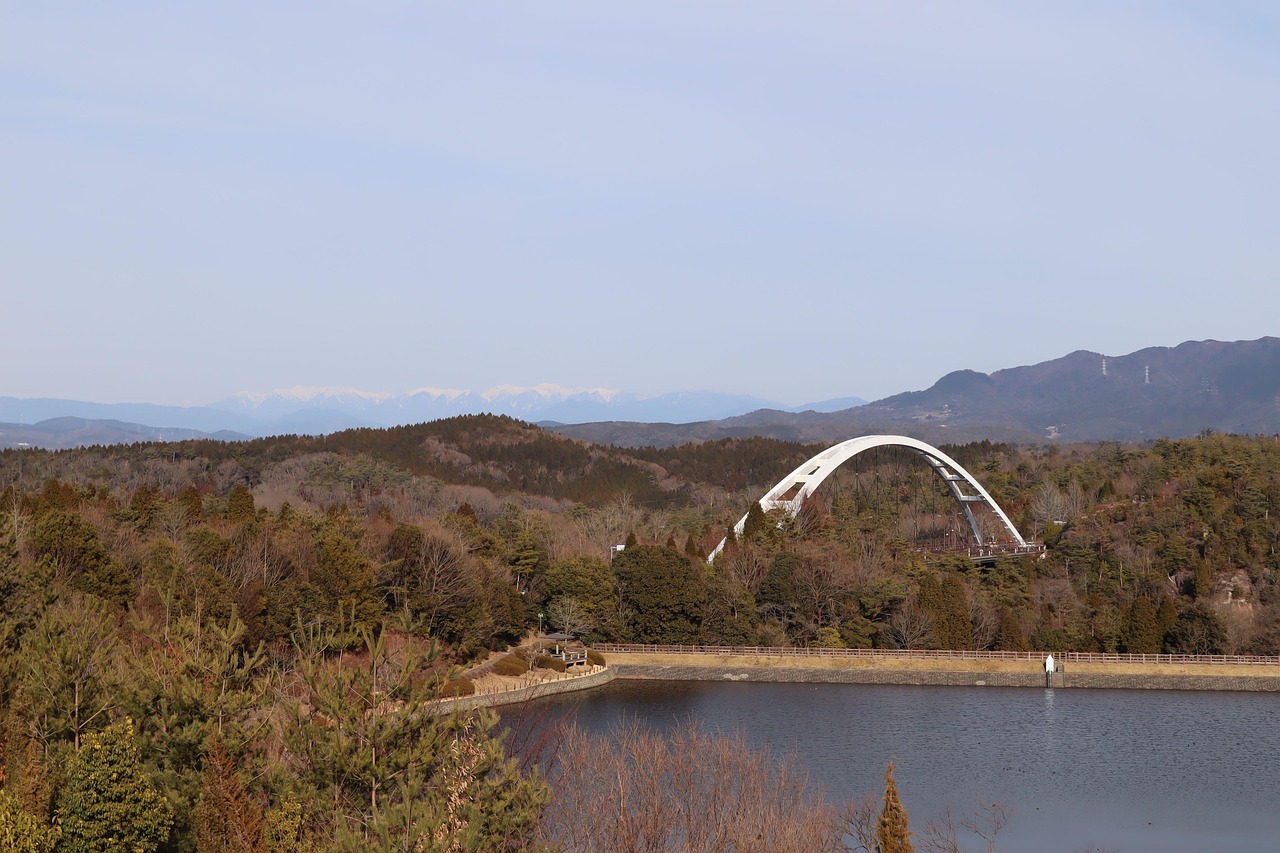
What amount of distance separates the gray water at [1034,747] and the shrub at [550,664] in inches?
67.2

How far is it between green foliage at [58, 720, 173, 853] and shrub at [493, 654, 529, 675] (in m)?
25.1

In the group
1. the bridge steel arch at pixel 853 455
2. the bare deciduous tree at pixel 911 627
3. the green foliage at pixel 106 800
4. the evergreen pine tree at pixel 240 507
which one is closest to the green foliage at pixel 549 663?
the bare deciduous tree at pixel 911 627

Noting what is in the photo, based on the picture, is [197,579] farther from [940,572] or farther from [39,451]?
[39,451]

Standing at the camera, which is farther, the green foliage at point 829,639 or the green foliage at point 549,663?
the green foliage at point 829,639

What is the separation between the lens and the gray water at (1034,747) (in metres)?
23.7

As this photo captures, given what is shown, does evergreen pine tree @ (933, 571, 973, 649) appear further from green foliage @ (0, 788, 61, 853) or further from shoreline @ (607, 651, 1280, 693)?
green foliage @ (0, 788, 61, 853)

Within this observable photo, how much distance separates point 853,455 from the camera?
205 ft

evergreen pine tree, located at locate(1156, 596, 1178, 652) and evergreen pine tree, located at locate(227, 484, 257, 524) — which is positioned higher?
evergreen pine tree, located at locate(227, 484, 257, 524)

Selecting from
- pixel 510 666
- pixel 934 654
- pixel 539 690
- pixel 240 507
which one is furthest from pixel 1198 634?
pixel 240 507

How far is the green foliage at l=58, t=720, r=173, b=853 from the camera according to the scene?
13875 mm

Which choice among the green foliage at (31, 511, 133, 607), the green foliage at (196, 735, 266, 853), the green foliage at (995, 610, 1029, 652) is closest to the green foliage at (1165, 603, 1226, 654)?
the green foliage at (995, 610, 1029, 652)

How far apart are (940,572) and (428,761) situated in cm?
3634

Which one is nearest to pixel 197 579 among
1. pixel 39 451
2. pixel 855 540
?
pixel 855 540

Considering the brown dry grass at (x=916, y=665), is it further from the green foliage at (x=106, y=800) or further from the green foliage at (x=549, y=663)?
the green foliage at (x=106, y=800)
